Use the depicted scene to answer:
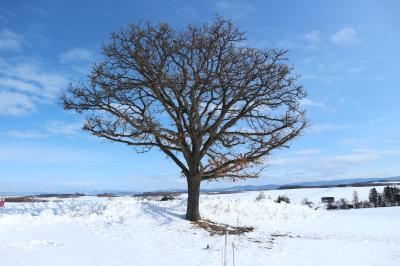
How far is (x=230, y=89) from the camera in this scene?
63.6ft

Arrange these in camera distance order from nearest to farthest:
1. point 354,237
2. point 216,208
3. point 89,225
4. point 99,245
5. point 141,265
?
point 141,265, point 99,245, point 89,225, point 354,237, point 216,208

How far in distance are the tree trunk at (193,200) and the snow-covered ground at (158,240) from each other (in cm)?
56

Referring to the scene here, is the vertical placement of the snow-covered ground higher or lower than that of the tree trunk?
lower

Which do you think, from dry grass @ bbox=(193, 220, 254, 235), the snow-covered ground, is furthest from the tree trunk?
the snow-covered ground

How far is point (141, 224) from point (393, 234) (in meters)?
12.9

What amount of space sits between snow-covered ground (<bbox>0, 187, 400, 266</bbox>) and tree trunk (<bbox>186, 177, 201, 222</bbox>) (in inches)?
22.2

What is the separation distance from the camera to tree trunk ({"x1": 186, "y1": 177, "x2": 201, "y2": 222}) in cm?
1966

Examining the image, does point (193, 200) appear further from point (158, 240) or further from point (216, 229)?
point (158, 240)

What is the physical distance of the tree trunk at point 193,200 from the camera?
19656 millimetres

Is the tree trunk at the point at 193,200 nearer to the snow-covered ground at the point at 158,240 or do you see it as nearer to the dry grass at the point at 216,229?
the dry grass at the point at 216,229

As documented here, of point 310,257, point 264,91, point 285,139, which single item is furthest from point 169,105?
point 310,257

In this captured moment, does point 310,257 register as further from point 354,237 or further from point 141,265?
point 354,237

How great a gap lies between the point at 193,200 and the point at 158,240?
5.78 metres

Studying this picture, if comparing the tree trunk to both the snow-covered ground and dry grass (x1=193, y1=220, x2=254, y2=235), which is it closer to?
dry grass (x1=193, y1=220, x2=254, y2=235)
